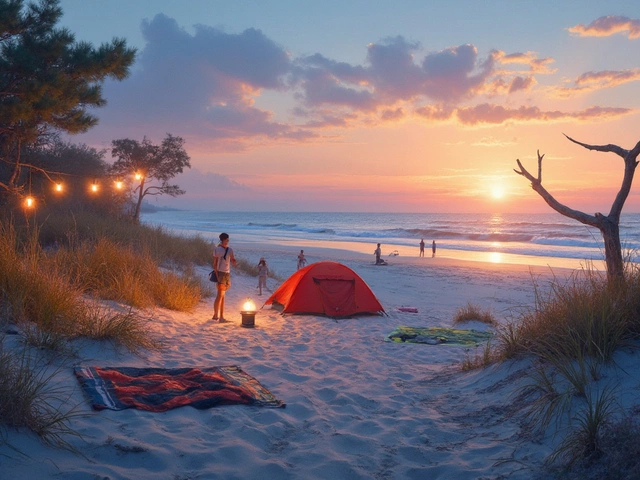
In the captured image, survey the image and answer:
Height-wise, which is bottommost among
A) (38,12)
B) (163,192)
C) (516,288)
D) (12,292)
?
(516,288)

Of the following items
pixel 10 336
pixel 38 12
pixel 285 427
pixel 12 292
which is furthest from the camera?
pixel 38 12

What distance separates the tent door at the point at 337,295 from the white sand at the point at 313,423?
7.15ft

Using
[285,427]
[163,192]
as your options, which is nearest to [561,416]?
[285,427]

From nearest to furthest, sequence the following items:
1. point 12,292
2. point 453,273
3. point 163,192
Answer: point 12,292 → point 453,273 → point 163,192

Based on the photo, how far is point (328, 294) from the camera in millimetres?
10219

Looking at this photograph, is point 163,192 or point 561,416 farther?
point 163,192

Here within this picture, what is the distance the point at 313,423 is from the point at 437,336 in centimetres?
455

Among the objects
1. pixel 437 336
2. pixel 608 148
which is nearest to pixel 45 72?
pixel 437 336

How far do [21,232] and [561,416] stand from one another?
10927 millimetres

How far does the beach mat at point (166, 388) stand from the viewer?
13.5 ft

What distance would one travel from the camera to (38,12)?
10344 millimetres

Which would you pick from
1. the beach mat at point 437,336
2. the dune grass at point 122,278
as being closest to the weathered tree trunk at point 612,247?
the beach mat at point 437,336

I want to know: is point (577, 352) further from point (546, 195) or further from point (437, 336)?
point (437, 336)

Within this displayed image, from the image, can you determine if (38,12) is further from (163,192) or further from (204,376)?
(163,192)
